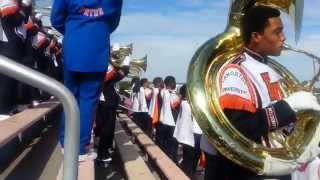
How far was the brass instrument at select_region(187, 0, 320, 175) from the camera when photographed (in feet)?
8.04

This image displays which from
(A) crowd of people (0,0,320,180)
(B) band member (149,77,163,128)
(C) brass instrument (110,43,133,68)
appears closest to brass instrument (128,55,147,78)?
(B) band member (149,77,163,128)

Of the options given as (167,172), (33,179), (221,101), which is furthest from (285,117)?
(33,179)

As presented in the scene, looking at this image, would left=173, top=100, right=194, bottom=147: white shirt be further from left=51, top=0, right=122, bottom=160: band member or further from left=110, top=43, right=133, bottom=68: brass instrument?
left=51, top=0, right=122, bottom=160: band member

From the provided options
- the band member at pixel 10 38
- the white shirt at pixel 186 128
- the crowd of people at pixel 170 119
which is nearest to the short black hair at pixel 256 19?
the band member at pixel 10 38

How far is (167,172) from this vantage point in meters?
4.51

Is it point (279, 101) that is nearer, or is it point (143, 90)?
point (279, 101)

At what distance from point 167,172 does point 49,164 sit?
113cm

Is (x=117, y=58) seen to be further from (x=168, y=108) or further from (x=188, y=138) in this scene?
(x=168, y=108)

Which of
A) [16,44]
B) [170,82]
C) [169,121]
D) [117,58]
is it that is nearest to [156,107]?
[170,82]

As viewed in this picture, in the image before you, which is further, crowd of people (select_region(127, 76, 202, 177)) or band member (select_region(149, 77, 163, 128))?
band member (select_region(149, 77, 163, 128))

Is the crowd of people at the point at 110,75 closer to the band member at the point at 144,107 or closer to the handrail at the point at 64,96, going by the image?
the handrail at the point at 64,96

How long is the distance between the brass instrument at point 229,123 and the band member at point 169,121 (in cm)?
883

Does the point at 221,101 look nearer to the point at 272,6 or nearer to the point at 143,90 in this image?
the point at 272,6

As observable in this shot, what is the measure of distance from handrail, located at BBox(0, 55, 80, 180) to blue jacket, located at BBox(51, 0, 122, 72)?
2.04m
